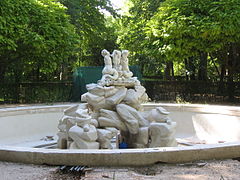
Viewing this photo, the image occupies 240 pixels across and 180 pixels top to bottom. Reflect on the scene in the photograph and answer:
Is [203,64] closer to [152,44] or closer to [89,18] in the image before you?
[152,44]

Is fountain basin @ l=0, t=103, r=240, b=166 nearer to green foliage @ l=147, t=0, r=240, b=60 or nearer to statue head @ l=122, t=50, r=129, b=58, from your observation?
statue head @ l=122, t=50, r=129, b=58

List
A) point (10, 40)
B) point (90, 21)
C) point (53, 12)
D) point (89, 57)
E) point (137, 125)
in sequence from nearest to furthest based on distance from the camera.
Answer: point (137, 125) < point (10, 40) < point (53, 12) < point (90, 21) < point (89, 57)

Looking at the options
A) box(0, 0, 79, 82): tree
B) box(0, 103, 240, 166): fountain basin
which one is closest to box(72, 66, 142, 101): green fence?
box(0, 0, 79, 82): tree

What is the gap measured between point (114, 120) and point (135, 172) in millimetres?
3437

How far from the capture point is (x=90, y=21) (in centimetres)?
2705

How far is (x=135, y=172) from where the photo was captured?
4676 mm

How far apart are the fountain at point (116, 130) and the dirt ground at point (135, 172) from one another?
4.9 inches

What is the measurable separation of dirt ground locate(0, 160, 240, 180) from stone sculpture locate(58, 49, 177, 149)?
210cm

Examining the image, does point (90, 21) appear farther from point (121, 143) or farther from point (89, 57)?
point (121, 143)

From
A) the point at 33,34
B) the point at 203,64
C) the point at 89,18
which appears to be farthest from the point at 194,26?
the point at 89,18

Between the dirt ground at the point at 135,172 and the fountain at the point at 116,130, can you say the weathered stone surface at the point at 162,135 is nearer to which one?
the fountain at the point at 116,130

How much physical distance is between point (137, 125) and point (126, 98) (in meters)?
1.01

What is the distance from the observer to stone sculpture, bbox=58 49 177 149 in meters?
7.02

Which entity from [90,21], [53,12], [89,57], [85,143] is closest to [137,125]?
[85,143]
